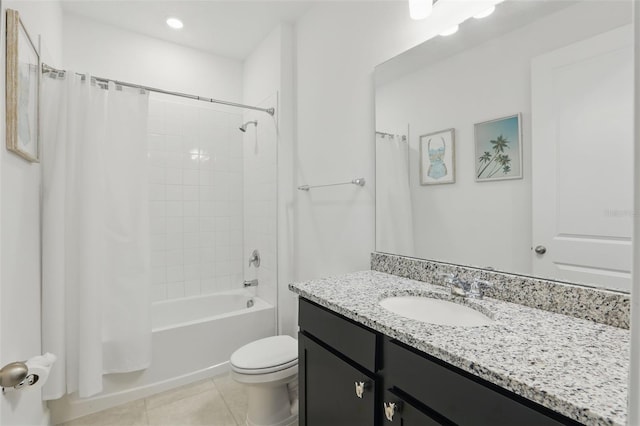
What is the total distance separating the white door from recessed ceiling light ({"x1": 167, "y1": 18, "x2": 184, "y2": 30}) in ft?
8.00

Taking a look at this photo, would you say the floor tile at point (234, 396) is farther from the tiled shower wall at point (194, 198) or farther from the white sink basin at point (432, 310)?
the white sink basin at point (432, 310)

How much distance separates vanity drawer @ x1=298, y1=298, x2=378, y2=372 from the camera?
3.27ft

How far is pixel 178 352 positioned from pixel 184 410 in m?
0.38

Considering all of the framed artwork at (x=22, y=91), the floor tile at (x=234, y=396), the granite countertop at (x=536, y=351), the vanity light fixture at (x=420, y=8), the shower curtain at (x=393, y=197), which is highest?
the vanity light fixture at (x=420, y=8)

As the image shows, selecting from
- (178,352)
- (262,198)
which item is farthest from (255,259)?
(178,352)

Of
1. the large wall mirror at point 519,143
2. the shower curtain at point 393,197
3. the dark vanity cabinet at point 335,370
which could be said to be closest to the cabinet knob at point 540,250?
the large wall mirror at point 519,143

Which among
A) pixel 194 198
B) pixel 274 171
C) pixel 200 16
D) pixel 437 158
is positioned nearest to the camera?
pixel 437 158

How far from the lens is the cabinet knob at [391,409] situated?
893 millimetres

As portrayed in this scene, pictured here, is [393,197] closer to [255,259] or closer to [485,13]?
[485,13]

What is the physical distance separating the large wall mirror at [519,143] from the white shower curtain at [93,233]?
1554 mm

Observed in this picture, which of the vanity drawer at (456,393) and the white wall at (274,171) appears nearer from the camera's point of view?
the vanity drawer at (456,393)

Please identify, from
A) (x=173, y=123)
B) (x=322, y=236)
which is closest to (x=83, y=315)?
(x=322, y=236)

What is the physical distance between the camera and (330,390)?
1.18 metres

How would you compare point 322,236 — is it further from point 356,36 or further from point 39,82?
point 39,82
